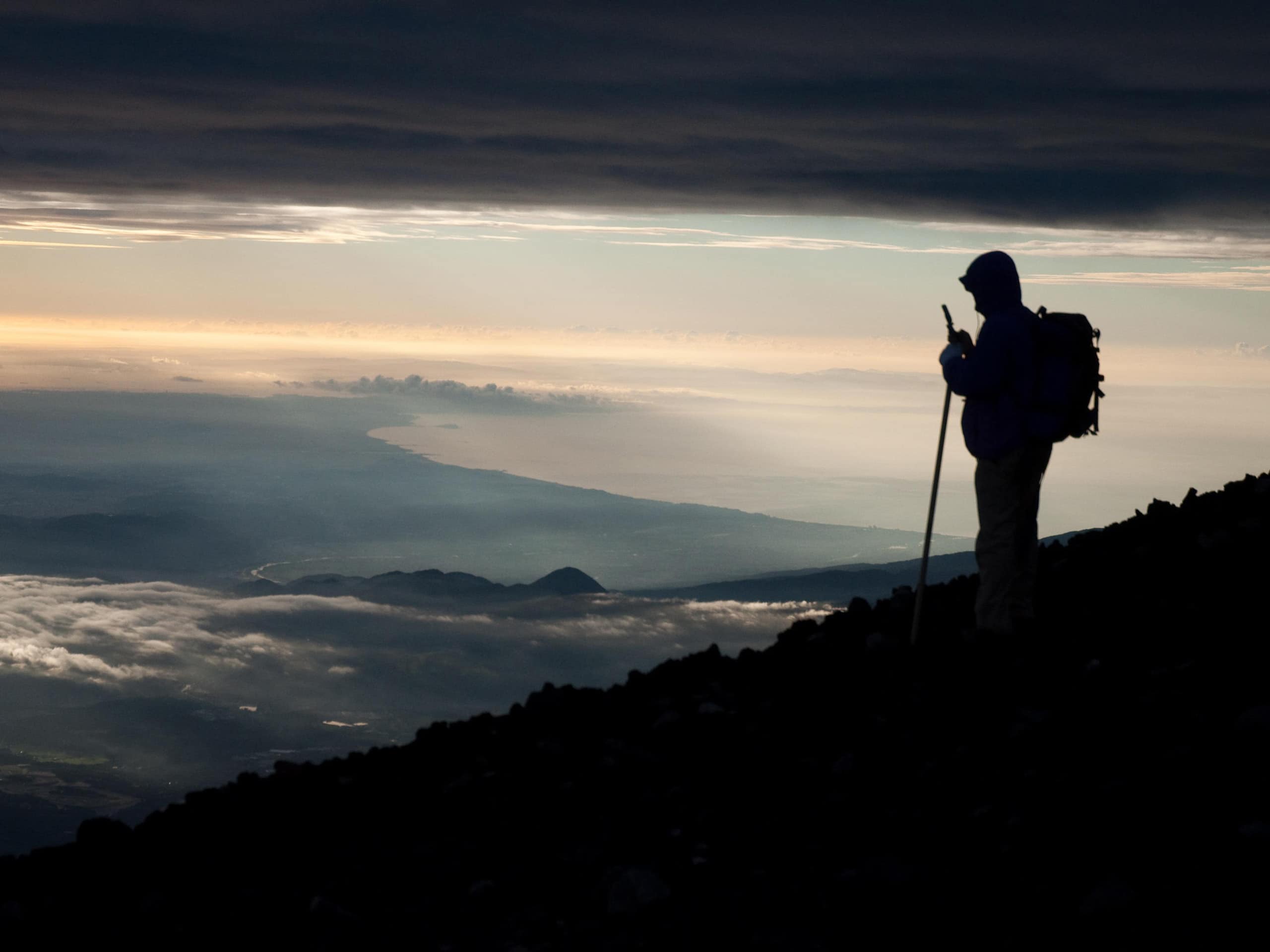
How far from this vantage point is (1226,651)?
10453 mm

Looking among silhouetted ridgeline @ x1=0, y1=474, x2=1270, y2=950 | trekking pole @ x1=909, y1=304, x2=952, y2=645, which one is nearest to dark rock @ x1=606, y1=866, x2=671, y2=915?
silhouetted ridgeline @ x1=0, y1=474, x2=1270, y2=950

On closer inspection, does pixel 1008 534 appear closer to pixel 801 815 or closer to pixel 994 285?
pixel 994 285

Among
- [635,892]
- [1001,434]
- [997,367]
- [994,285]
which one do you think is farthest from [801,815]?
[994,285]

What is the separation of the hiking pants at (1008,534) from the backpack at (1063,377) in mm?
349

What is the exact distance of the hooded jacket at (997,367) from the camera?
1084cm

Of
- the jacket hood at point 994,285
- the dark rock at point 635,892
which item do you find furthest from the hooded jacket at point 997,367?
the dark rock at point 635,892

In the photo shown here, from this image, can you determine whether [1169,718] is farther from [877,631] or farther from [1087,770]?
[877,631]

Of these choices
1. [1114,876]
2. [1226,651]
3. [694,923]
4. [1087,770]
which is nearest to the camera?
[1114,876]

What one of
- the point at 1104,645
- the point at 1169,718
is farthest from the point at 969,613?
the point at 1169,718

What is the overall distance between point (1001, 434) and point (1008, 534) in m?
1.01

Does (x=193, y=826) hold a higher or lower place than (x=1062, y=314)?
lower

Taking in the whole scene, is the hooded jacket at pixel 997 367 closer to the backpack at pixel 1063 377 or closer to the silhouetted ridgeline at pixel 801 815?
the backpack at pixel 1063 377

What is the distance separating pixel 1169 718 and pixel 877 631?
4.24 meters

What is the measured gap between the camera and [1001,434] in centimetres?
1104
